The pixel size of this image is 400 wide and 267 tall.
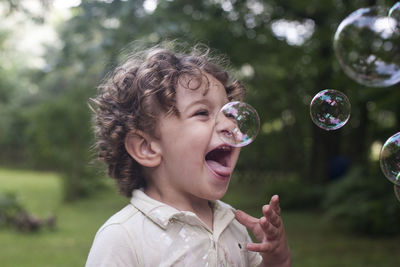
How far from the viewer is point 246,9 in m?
8.11

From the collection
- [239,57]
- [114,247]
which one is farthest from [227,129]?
[239,57]

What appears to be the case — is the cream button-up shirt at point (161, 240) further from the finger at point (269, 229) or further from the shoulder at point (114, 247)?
the finger at point (269, 229)

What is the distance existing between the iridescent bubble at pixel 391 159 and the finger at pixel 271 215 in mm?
928

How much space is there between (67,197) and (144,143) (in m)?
10.7

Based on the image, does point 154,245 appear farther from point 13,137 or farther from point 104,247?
point 13,137

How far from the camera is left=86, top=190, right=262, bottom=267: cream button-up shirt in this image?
160 centimetres

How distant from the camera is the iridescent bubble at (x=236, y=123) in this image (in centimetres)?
176

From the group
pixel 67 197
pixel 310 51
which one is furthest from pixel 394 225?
pixel 67 197

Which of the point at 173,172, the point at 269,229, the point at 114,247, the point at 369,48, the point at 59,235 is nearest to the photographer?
the point at 114,247

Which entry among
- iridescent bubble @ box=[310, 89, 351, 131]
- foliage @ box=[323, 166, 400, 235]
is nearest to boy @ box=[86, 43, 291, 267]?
iridescent bubble @ box=[310, 89, 351, 131]

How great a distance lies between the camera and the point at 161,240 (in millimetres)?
1663

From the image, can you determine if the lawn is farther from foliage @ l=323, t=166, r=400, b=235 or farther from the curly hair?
the curly hair

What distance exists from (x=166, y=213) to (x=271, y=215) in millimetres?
407

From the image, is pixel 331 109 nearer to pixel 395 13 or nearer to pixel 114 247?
pixel 395 13
